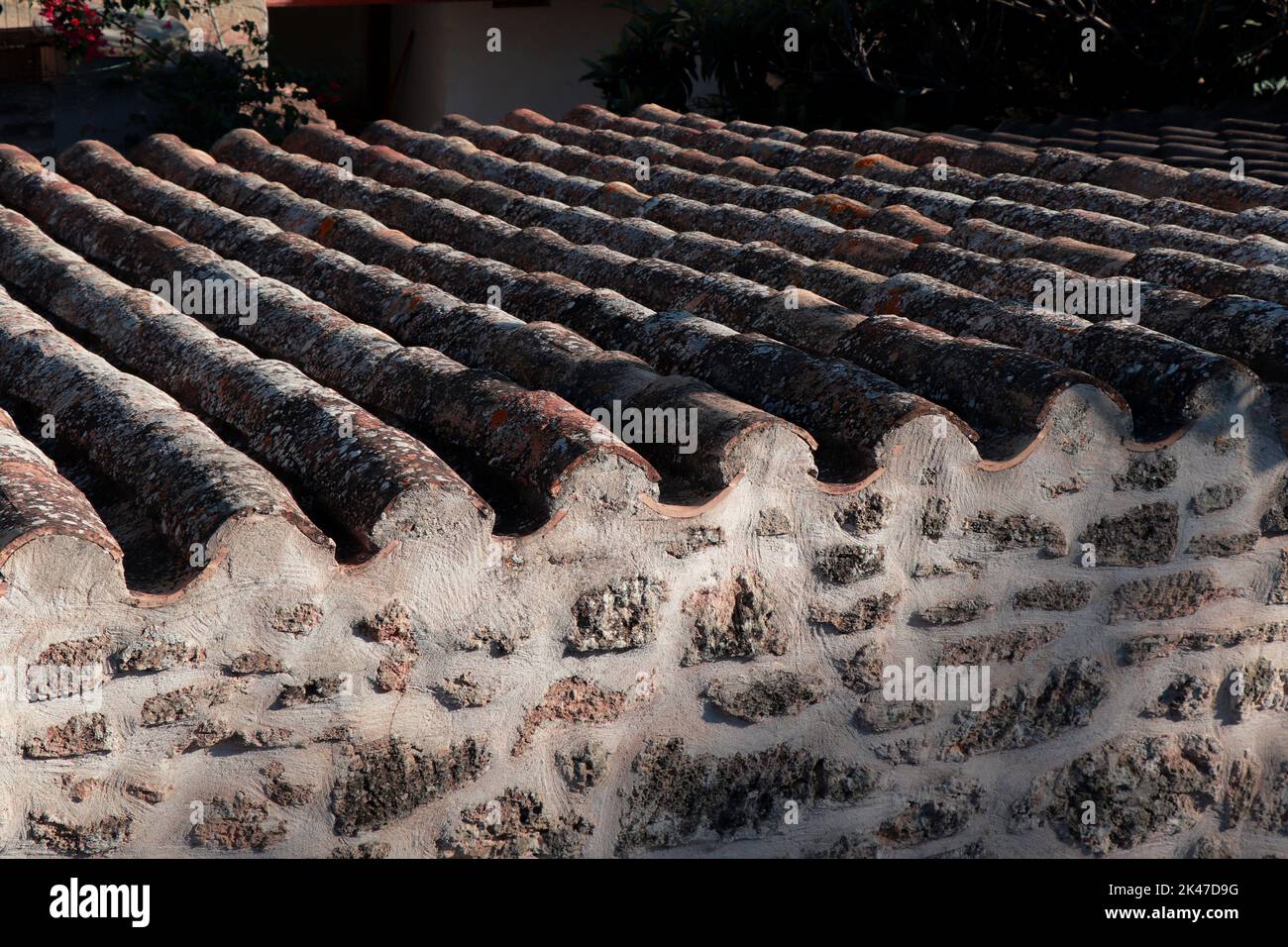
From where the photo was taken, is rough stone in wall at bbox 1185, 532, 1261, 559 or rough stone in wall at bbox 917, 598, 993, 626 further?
rough stone in wall at bbox 1185, 532, 1261, 559

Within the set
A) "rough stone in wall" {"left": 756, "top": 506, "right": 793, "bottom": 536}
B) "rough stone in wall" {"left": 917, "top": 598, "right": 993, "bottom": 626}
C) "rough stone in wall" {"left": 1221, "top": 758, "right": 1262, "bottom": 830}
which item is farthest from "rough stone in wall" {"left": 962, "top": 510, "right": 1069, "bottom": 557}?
"rough stone in wall" {"left": 1221, "top": 758, "right": 1262, "bottom": 830}

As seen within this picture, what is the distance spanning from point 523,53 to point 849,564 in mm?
13090

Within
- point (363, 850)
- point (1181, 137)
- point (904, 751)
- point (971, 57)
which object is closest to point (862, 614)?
point (904, 751)

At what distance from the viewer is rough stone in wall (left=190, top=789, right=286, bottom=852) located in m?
2.44

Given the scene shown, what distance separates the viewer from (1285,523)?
324 cm

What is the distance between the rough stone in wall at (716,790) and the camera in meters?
2.81

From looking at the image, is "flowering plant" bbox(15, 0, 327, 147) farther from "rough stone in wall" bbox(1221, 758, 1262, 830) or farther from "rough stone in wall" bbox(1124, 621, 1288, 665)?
"rough stone in wall" bbox(1221, 758, 1262, 830)

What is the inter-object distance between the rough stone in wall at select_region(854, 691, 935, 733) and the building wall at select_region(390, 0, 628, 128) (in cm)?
1268

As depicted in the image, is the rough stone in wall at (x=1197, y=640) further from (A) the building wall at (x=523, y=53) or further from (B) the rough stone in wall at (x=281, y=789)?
(A) the building wall at (x=523, y=53)

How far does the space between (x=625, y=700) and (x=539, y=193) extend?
129 inches

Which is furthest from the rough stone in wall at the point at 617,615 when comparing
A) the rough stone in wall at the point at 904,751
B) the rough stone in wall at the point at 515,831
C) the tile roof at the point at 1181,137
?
the tile roof at the point at 1181,137

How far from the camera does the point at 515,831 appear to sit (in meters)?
2.71
